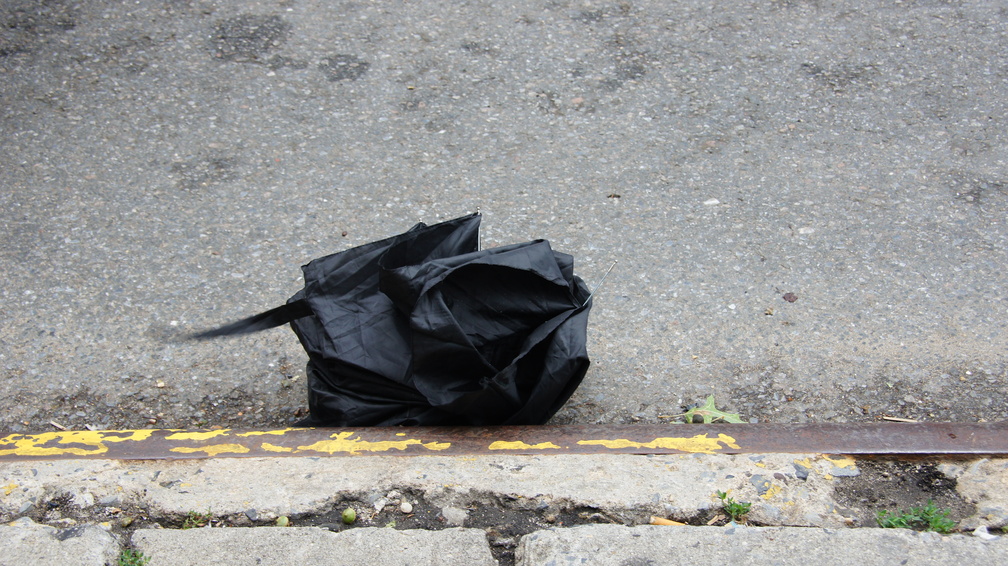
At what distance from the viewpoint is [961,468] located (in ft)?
6.49

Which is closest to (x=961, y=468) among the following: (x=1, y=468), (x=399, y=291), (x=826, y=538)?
(x=826, y=538)

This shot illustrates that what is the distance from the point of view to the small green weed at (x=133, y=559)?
172 cm

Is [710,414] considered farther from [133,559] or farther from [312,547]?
[133,559]

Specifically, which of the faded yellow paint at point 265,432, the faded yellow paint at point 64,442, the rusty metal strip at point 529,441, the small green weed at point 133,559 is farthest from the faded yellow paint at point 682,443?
the faded yellow paint at point 64,442

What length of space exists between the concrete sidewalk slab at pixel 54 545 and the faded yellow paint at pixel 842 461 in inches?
66.6

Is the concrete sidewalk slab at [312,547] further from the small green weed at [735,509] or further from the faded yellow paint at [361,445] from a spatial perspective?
the small green weed at [735,509]

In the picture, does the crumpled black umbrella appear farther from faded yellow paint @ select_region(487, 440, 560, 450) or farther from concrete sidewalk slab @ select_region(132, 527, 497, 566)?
concrete sidewalk slab @ select_region(132, 527, 497, 566)

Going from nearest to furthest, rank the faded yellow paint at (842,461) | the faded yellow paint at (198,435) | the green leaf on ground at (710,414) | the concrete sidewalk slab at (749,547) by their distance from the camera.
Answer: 1. the concrete sidewalk slab at (749,547)
2. the faded yellow paint at (842,461)
3. the faded yellow paint at (198,435)
4. the green leaf on ground at (710,414)

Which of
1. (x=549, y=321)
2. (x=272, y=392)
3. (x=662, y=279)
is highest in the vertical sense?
(x=549, y=321)

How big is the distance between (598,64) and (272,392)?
255cm

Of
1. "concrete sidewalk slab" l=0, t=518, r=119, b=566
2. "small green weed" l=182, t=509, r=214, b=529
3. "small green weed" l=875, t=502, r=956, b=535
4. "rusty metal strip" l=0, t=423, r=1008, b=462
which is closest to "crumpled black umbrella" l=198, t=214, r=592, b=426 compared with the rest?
"rusty metal strip" l=0, t=423, r=1008, b=462

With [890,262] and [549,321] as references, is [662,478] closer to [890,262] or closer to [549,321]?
[549,321]

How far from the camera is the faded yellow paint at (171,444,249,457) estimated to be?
6.63 ft

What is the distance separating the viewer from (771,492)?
1890mm
